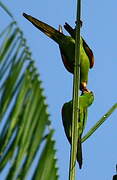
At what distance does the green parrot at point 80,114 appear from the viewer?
7.42 feet

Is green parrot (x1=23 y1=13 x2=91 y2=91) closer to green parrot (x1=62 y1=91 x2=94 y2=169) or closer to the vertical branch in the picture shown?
green parrot (x1=62 y1=91 x2=94 y2=169)

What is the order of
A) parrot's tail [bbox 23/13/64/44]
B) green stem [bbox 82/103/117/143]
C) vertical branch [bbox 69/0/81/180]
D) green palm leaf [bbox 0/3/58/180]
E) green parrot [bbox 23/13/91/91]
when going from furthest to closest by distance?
green parrot [bbox 23/13/91/91]
parrot's tail [bbox 23/13/64/44]
green stem [bbox 82/103/117/143]
vertical branch [bbox 69/0/81/180]
green palm leaf [bbox 0/3/58/180]

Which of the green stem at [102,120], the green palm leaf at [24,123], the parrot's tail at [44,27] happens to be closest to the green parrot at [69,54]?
the parrot's tail at [44,27]

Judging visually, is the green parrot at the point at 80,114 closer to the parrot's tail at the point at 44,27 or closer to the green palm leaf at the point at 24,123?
the parrot's tail at the point at 44,27

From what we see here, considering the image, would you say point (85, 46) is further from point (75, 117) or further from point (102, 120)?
point (75, 117)

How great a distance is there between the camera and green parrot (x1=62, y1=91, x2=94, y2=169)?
7.42 ft

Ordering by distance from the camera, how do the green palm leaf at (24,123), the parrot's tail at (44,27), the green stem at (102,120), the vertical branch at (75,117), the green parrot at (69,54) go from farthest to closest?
1. the green parrot at (69,54)
2. the parrot's tail at (44,27)
3. the green stem at (102,120)
4. the vertical branch at (75,117)
5. the green palm leaf at (24,123)

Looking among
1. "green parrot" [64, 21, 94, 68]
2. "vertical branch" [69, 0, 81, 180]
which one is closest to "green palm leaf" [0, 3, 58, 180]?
"vertical branch" [69, 0, 81, 180]

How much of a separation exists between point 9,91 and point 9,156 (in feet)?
0.54

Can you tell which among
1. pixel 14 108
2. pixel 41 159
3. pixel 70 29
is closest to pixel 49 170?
pixel 41 159

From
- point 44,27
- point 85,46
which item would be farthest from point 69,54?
point 44,27

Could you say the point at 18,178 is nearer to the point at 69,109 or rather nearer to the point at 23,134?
the point at 23,134

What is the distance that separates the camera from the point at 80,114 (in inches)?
93.7

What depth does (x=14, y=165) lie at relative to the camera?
1.27 metres
